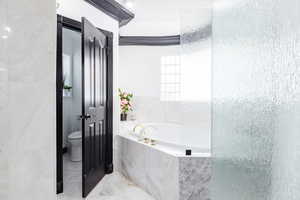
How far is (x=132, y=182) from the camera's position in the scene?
3000 mm

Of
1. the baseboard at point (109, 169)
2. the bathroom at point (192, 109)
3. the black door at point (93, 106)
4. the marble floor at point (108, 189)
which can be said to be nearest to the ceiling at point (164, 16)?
the bathroom at point (192, 109)

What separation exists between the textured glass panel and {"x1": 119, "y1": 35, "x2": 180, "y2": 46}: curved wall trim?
3660mm

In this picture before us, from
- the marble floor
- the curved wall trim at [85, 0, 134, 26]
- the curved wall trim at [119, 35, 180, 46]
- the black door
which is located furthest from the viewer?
the curved wall trim at [119, 35, 180, 46]

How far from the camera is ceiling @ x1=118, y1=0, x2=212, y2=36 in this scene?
2.19 meters

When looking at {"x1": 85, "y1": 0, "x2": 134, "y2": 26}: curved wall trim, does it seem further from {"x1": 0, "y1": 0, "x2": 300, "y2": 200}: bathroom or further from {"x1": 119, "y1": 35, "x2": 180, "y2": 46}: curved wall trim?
{"x1": 119, "y1": 35, "x2": 180, "y2": 46}: curved wall trim

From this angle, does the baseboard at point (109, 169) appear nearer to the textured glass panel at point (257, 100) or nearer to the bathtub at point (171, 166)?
the bathtub at point (171, 166)

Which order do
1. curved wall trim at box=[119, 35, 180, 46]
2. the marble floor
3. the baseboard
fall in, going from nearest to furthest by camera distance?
the marble floor, the baseboard, curved wall trim at box=[119, 35, 180, 46]
